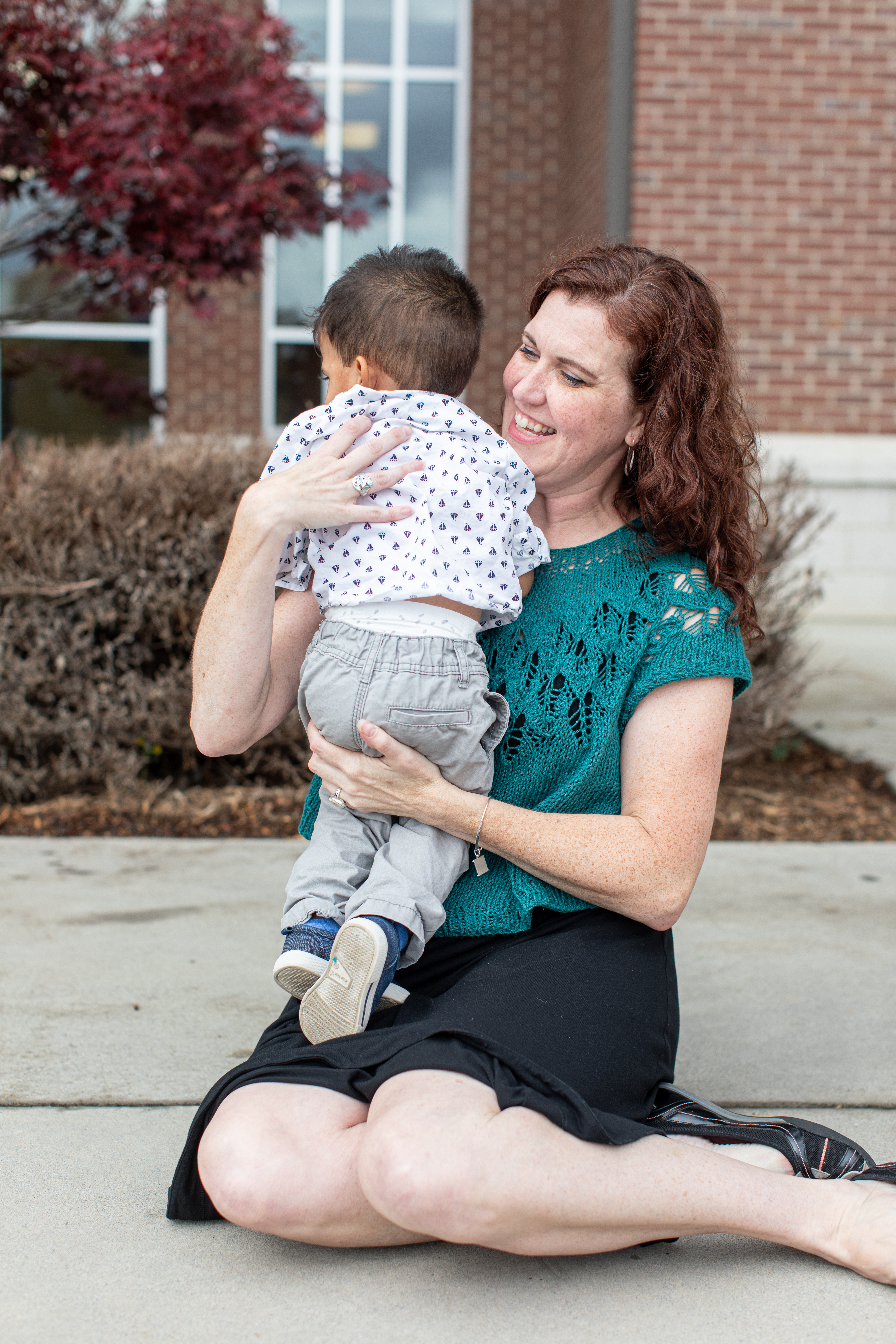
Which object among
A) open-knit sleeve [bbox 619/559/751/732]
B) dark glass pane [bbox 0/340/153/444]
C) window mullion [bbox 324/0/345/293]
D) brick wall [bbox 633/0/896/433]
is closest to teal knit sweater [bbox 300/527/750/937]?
open-knit sleeve [bbox 619/559/751/732]

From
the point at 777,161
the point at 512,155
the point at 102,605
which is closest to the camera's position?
the point at 102,605

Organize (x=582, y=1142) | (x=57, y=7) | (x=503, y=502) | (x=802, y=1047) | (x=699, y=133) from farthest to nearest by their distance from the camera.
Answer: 1. (x=699, y=133)
2. (x=57, y=7)
3. (x=802, y=1047)
4. (x=503, y=502)
5. (x=582, y=1142)

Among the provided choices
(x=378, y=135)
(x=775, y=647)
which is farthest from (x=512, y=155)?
(x=775, y=647)

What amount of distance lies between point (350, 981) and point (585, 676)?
0.62 m

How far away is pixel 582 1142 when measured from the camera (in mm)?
1670

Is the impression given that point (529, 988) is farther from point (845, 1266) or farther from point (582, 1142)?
point (845, 1266)

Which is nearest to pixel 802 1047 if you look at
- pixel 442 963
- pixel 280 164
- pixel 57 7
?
pixel 442 963

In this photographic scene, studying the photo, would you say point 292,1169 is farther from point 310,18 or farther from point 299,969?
point 310,18

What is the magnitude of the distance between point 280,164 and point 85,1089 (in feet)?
14.1

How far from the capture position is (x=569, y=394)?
2.08 m

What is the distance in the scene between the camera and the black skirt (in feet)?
5.72

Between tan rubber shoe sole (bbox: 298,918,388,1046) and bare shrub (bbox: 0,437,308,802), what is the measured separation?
2543mm

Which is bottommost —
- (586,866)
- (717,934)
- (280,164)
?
(717,934)

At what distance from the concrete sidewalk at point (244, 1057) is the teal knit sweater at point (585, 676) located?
545mm
